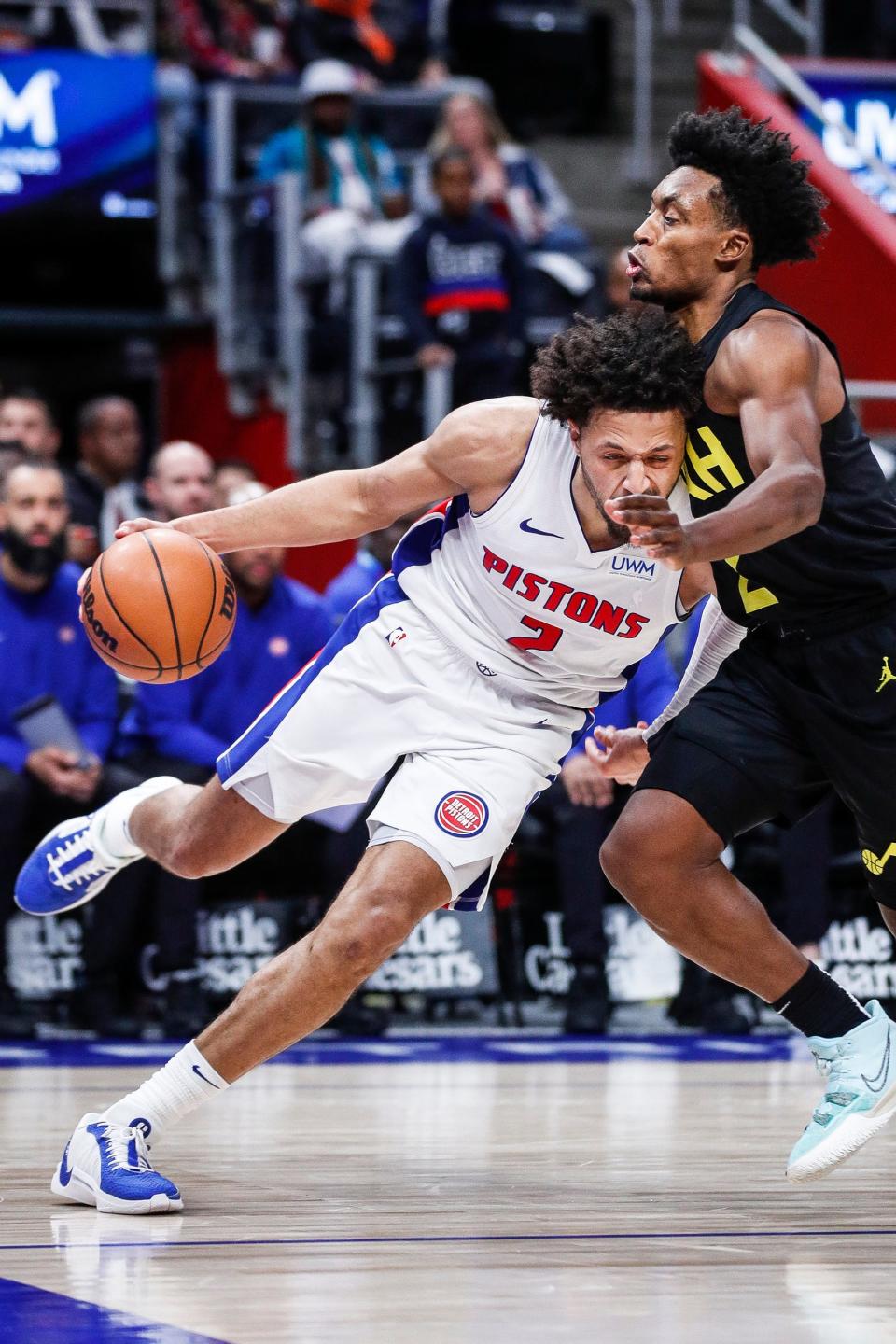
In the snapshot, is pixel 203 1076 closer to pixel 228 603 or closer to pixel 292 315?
pixel 228 603

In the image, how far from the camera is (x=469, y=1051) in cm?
698

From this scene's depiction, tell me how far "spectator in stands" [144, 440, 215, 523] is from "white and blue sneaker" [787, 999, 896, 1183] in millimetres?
4223

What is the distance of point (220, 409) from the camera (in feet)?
40.5

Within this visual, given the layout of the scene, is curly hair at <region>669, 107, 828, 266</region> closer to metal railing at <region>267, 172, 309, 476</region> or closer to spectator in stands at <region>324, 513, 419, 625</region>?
spectator in stands at <region>324, 513, 419, 625</region>

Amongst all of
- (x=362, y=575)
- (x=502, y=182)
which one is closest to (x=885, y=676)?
(x=362, y=575)

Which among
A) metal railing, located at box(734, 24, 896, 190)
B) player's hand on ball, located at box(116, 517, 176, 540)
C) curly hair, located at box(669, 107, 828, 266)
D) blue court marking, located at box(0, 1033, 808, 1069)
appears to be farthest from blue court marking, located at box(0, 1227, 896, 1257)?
metal railing, located at box(734, 24, 896, 190)

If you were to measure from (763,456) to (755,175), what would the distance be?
0.65 meters

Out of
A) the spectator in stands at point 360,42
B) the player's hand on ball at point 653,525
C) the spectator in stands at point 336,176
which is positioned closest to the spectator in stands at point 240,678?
the spectator in stands at point 336,176

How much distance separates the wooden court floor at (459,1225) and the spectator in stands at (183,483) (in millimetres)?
2432

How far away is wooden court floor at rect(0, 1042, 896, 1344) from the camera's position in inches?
119

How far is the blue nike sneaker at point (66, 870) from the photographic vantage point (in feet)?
15.8

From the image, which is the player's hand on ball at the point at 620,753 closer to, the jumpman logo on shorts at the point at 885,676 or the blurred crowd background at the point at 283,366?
the jumpman logo on shorts at the point at 885,676

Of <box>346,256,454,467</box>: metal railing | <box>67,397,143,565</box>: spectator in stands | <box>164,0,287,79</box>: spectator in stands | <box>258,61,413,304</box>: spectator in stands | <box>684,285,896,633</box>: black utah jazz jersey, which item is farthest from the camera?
<box>164,0,287,79</box>: spectator in stands

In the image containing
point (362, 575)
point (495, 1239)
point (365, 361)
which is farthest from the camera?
point (365, 361)
